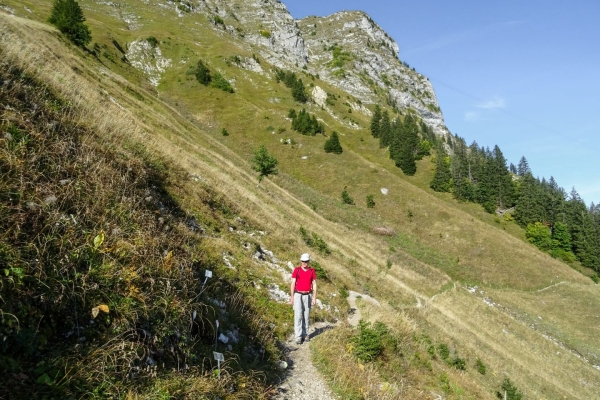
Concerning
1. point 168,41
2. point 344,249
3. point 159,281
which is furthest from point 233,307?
point 168,41

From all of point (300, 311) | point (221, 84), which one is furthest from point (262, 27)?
point (300, 311)

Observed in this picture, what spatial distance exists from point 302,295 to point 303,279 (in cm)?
46

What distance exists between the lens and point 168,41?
10206 centimetres

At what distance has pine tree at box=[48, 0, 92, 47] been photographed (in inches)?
2023

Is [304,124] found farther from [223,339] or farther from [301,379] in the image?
[223,339]

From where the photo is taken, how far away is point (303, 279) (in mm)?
10266

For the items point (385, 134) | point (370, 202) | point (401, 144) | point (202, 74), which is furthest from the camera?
point (385, 134)

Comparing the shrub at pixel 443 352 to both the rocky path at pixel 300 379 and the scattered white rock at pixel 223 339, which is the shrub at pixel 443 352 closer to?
the rocky path at pixel 300 379

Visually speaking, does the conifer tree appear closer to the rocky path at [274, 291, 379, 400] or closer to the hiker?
the hiker

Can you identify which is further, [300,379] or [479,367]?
[479,367]

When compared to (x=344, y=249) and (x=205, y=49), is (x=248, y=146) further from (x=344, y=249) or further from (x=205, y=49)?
(x=205, y=49)

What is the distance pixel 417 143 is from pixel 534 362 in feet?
282

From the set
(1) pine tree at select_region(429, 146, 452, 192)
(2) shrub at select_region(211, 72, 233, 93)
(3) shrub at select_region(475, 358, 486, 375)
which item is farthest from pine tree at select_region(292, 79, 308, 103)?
(3) shrub at select_region(475, 358, 486, 375)

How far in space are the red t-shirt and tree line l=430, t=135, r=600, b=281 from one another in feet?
296
